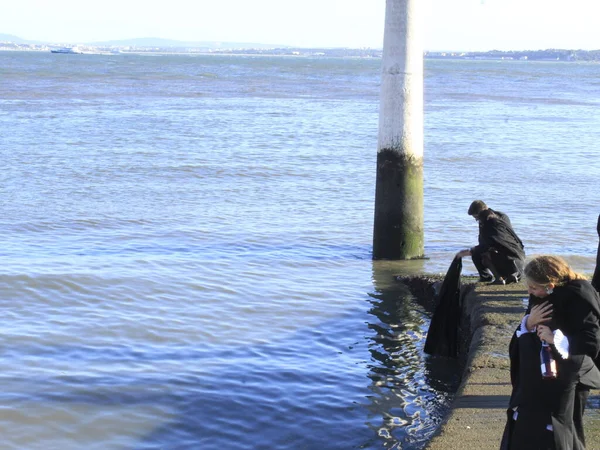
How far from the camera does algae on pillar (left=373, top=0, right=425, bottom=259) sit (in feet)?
39.7

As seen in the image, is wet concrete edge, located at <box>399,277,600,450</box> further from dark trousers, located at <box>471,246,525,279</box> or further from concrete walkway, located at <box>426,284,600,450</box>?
dark trousers, located at <box>471,246,525,279</box>

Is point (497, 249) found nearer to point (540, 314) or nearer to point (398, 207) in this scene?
point (398, 207)

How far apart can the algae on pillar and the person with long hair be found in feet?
26.2

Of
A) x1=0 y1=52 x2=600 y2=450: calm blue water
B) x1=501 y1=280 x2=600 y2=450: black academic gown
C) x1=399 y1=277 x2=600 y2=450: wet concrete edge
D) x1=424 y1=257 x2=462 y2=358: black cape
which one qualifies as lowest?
x1=0 y1=52 x2=600 y2=450: calm blue water

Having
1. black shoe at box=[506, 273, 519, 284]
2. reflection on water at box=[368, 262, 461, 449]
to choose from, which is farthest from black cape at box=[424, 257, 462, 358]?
black shoe at box=[506, 273, 519, 284]

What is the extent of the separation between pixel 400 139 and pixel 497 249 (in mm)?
3257

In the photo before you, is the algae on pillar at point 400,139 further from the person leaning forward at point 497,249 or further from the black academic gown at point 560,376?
the black academic gown at point 560,376

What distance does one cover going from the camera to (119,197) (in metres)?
17.8

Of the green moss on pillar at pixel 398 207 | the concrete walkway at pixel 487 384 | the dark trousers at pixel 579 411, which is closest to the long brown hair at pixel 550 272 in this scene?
the dark trousers at pixel 579 411

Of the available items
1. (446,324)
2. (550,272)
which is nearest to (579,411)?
(550,272)

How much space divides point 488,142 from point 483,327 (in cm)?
2040

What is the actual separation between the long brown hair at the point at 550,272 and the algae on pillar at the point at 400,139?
26.3ft

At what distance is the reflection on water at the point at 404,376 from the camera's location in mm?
7031

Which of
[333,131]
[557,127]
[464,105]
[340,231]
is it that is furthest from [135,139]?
[464,105]
